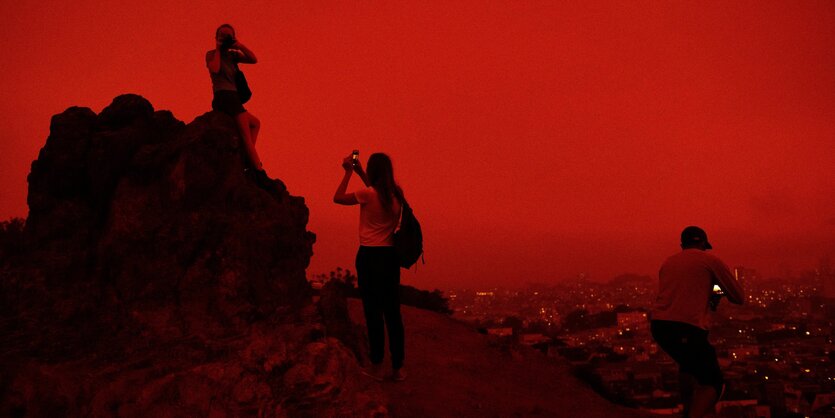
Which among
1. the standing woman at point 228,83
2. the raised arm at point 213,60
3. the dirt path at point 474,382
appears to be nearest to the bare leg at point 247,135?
the standing woman at point 228,83

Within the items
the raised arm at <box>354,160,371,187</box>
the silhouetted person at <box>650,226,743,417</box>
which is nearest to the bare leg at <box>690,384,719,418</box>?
the silhouetted person at <box>650,226,743,417</box>

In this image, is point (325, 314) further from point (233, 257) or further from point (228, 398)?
point (228, 398)

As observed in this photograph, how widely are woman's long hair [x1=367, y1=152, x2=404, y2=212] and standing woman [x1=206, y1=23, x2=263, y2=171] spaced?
2.09 meters

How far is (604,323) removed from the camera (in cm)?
2680

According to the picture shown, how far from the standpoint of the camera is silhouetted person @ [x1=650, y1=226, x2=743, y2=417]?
212 inches

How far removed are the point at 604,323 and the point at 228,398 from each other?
2493cm

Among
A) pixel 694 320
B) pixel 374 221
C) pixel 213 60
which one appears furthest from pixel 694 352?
pixel 213 60

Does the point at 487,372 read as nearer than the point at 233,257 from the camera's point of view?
No

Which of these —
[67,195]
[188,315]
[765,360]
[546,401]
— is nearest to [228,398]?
[188,315]

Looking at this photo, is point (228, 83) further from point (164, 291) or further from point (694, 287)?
point (694, 287)

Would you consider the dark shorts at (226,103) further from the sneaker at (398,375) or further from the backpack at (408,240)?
the sneaker at (398,375)

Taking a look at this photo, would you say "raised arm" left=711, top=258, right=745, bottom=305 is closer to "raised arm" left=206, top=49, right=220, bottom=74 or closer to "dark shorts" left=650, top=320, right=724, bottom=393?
"dark shorts" left=650, top=320, right=724, bottom=393

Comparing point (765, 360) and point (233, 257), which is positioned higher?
point (233, 257)

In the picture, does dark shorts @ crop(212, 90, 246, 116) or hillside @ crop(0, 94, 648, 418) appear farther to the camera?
dark shorts @ crop(212, 90, 246, 116)
